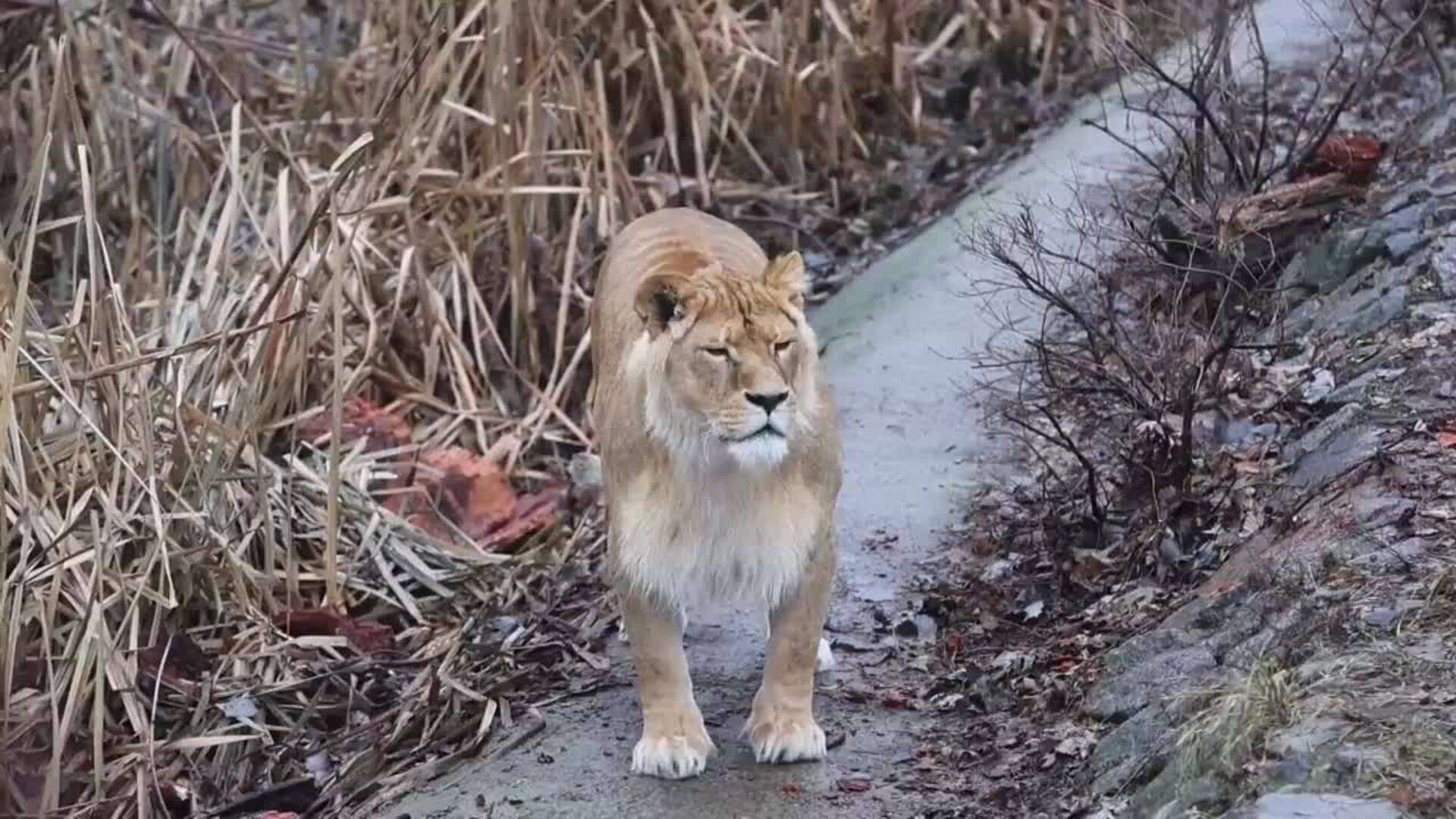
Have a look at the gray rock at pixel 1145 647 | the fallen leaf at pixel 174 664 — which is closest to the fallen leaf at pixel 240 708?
the fallen leaf at pixel 174 664

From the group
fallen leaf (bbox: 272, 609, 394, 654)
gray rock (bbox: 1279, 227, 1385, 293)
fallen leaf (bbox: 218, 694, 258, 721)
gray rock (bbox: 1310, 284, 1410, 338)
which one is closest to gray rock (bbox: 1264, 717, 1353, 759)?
gray rock (bbox: 1310, 284, 1410, 338)

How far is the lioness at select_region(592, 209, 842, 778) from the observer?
190 inches

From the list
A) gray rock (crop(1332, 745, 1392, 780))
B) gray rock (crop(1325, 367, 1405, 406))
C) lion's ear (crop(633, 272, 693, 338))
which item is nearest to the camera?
gray rock (crop(1332, 745, 1392, 780))

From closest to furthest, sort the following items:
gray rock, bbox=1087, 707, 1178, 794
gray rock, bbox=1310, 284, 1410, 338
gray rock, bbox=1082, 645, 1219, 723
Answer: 1. gray rock, bbox=1087, 707, 1178, 794
2. gray rock, bbox=1082, 645, 1219, 723
3. gray rock, bbox=1310, 284, 1410, 338

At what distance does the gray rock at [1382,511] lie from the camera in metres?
4.75

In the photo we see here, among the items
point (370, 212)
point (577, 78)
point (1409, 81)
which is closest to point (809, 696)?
point (370, 212)

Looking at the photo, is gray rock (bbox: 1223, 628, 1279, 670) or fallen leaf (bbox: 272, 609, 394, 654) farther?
fallen leaf (bbox: 272, 609, 394, 654)

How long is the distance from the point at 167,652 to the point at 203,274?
6.42ft

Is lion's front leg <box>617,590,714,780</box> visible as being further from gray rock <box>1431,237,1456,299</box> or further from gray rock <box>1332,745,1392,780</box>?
Result: gray rock <box>1431,237,1456,299</box>

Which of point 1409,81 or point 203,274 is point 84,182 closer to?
point 203,274

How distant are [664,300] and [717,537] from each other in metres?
0.57

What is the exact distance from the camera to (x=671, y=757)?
16.8 feet

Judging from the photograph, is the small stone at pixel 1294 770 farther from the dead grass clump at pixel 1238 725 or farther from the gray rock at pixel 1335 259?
the gray rock at pixel 1335 259

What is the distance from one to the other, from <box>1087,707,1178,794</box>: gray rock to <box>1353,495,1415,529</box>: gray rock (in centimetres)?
68
